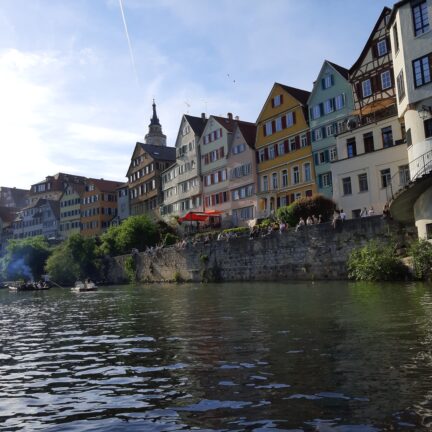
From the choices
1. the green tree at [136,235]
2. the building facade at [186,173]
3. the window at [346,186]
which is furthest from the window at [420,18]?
the green tree at [136,235]

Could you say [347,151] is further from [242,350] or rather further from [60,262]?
[60,262]

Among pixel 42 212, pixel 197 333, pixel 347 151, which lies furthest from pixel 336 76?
pixel 42 212

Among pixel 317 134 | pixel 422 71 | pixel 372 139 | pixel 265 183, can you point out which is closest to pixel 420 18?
pixel 422 71

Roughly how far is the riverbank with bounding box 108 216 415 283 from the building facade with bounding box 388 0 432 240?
1.70m

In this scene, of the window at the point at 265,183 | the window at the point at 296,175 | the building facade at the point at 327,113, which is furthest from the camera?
the window at the point at 265,183

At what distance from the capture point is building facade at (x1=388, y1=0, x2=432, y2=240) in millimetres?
29406

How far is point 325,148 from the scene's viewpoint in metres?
50.2

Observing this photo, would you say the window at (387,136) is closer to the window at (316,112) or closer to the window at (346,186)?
the window at (346,186)

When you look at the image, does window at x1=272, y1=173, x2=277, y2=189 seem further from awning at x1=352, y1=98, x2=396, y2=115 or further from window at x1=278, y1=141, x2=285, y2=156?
awning at x1=352, y1=98, x2=396, y2=115

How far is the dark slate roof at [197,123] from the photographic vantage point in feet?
243

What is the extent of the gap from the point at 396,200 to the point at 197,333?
1920 centimetres

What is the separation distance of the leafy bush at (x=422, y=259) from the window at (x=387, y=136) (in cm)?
1286

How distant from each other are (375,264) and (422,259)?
3237mm

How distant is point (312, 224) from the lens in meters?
37.8
